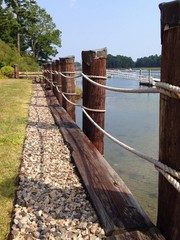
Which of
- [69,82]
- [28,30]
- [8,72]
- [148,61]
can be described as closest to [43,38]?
[28,30]

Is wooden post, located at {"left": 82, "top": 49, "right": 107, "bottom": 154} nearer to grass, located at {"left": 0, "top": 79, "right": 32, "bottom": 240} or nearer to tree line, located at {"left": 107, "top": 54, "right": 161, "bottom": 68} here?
grass, located at {"left": 0, "top": 79, "right": 32, "bottom": 240}

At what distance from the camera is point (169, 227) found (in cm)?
168

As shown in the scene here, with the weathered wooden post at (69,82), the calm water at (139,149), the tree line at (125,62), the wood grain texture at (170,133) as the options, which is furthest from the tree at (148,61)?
the wood grain texture at (170,133)

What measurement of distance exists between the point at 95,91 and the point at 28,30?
48185 mm

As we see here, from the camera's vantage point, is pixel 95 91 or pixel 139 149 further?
pixel 139 149

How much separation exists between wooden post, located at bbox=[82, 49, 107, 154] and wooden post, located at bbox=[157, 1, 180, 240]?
2101 mm

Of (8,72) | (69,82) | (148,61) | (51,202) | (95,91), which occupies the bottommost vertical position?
(51,202)

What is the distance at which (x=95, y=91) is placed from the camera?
379 centimetres

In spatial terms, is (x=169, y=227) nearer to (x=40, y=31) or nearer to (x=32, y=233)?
(x=32, y=233)

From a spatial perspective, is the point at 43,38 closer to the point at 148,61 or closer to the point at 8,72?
the point at 8,72

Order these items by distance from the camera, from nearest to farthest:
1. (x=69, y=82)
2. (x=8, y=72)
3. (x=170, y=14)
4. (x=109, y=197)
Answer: (x=170, y=14)
(x=109, y=197)
(x=69, y=82)
(x=8, y=72)

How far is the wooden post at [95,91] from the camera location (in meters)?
3.65

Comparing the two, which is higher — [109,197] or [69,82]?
[69,82]

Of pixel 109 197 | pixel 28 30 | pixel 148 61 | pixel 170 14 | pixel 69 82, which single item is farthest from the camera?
pixel 148 61
